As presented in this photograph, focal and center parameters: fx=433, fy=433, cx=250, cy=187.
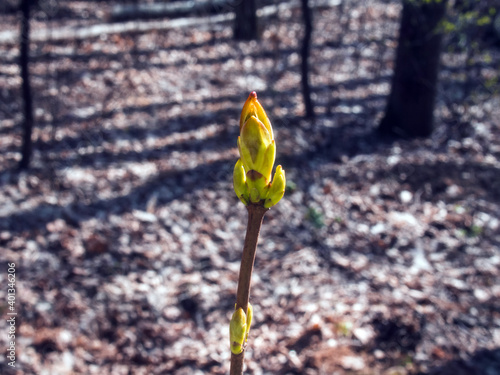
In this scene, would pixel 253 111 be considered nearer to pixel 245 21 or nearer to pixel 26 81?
pixel 26 81

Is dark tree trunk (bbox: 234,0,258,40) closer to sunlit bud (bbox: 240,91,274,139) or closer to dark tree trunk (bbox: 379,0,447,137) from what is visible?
dark tree trunk (bbox: 379,0,447,137)

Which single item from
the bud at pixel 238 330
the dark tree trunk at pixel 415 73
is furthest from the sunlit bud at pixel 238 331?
the dark tree trunk at pixel 415 73

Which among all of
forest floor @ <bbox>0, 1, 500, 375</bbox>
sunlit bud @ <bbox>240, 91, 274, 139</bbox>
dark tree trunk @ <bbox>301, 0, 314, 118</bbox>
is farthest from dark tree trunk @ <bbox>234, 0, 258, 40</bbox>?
sunlit bud @ <bbox>240, 91, 274, 139</bbox>

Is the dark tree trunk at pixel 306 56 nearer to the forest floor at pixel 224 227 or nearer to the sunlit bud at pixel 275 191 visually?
the forest floor at pixel 224 227

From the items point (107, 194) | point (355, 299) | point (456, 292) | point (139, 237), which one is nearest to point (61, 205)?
point (107, 194)

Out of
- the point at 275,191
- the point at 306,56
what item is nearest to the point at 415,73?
the point at 306,56
